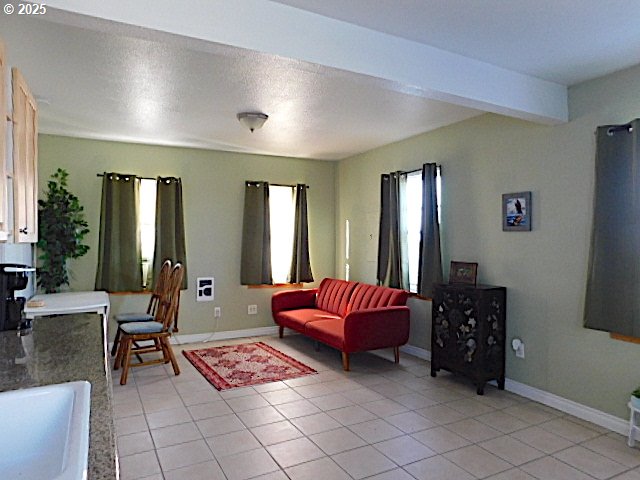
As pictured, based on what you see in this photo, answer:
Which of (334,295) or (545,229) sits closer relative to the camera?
(545,229)

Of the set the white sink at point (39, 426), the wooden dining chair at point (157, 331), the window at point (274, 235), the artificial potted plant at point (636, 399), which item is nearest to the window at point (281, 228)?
the window at point (274, 235)

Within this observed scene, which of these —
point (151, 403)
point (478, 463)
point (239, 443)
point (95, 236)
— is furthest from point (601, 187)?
point (95, 236)

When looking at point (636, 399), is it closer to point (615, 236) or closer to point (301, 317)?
A: point (615, 236)

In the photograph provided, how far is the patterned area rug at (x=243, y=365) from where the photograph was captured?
13.4ft

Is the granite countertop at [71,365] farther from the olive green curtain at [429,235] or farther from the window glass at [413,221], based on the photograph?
the window glass at [413,221]

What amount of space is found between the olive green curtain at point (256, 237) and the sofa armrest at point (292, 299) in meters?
0.26

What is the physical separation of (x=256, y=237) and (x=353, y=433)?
125 inches

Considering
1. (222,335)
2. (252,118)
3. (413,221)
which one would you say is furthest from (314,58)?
(222,335)

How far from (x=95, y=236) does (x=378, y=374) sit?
11.3ft

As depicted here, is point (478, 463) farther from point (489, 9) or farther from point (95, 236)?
point (95, 236)

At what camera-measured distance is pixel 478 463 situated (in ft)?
8.53

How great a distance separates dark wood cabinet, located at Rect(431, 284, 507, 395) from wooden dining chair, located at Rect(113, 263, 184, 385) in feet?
8.15

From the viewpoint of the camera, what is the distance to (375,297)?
4.81 metres

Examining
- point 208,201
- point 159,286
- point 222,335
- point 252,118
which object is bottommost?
point 222,335
